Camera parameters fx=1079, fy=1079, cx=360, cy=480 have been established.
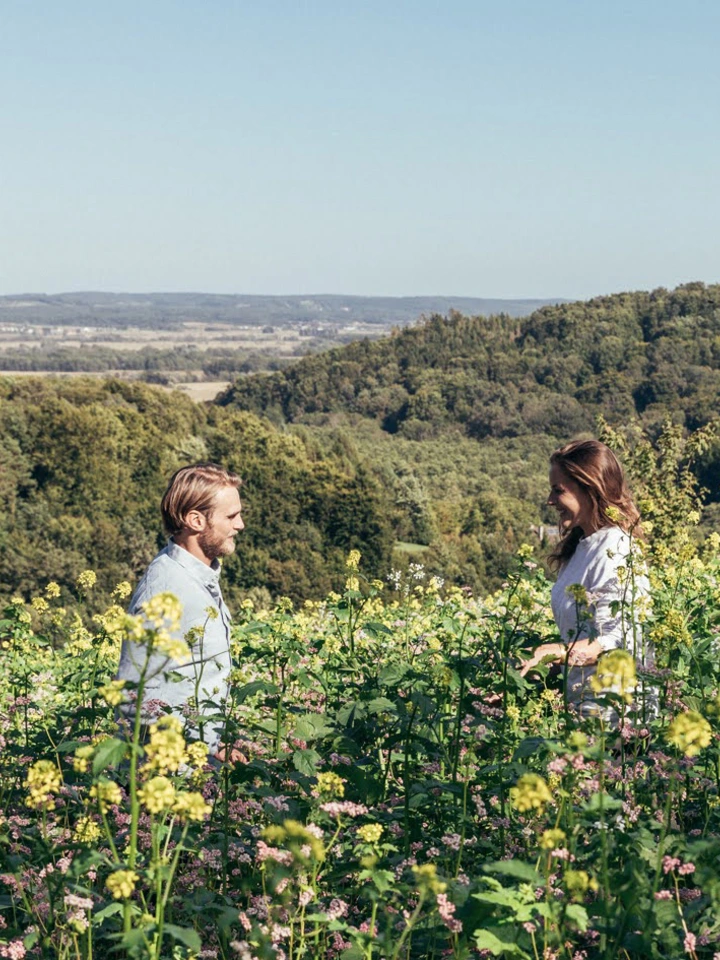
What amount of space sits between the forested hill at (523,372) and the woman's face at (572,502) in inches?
2359

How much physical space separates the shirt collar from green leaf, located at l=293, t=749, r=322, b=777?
1.09 meters

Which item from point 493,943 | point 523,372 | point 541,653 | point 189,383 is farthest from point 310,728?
point 189,383

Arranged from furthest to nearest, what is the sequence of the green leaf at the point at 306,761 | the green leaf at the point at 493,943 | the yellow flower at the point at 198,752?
the green leaf at the point at 306,761
the yellow flower at the point at 198,752
the green leaf at the point at 493,943

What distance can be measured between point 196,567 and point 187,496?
0.28 metres

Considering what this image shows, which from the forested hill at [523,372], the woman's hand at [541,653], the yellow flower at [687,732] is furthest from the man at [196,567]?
the forested hill at [523,372]

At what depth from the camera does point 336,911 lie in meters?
2.19

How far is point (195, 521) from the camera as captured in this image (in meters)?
4.03

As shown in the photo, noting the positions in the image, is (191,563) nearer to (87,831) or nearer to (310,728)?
(310,728)

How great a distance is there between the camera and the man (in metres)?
3.70

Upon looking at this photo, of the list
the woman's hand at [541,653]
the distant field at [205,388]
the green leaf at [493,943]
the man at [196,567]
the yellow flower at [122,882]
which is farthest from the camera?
the distant field at [205,388]

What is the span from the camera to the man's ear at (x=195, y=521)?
4.03 m

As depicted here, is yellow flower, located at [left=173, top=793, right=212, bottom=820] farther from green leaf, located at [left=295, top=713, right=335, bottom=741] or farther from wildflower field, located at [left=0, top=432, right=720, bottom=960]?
green leaf, located at [left=295, top=713, right=335, bottom=741]

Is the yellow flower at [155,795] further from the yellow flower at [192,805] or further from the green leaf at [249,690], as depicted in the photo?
the green leaf at [249,690]

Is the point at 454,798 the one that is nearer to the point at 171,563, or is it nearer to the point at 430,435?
the point at 171,563
